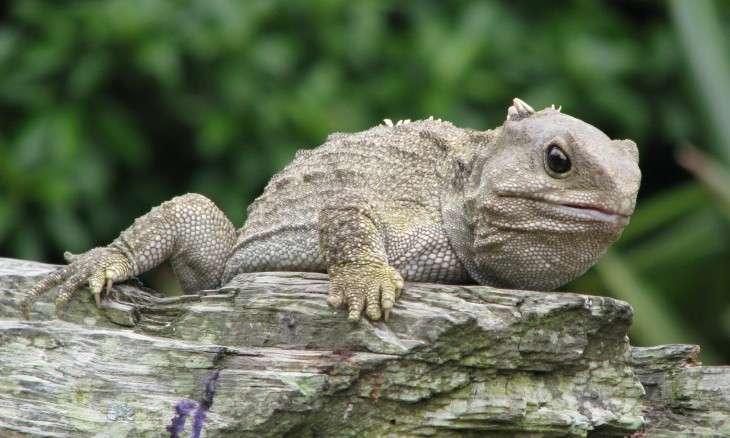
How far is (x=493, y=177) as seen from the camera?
4914mm

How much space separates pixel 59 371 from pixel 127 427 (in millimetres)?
513

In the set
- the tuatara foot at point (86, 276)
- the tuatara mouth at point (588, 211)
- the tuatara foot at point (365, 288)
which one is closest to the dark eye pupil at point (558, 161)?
the tuatara mouth at point (588, 211)

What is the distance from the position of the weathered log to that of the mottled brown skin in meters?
0.25

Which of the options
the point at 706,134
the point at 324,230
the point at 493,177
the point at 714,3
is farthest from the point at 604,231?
the point at 714,3

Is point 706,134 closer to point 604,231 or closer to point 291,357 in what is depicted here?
point 604,231

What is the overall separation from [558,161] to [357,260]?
1.08m

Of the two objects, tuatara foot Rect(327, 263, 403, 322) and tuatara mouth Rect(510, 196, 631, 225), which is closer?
tuatara foot Rect(327, 263, 403, 322)

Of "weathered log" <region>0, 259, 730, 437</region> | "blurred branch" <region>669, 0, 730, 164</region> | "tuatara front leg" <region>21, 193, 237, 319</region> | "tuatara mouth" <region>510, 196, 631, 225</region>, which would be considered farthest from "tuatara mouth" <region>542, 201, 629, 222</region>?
"blurred branch" <region>669, 0, 730, 164</region>

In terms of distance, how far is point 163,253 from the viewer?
19.0 ft

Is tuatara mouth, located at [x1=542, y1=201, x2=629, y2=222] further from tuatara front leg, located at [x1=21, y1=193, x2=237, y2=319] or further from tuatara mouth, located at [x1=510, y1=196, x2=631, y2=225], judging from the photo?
tuatara front leg, located at [x1=21, y1=193, x2=237, y2=319]

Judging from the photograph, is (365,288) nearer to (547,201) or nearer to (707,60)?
(547,201)

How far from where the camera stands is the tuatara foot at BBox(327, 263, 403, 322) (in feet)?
14.9

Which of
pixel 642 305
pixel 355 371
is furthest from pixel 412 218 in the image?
pixel 642 305

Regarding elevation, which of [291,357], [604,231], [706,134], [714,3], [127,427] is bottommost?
[127,427]
